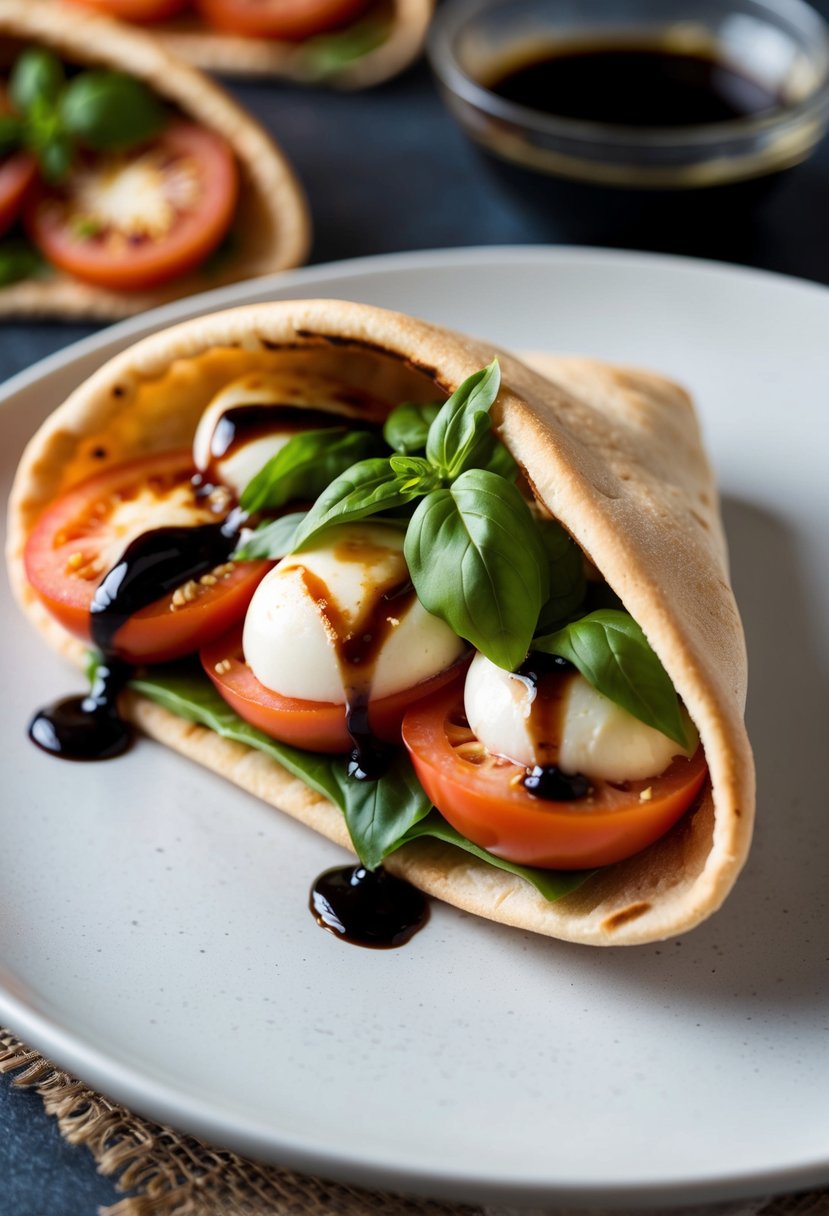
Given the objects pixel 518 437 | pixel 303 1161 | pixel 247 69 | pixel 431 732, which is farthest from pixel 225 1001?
pixel 247 69

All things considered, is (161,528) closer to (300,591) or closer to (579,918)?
(300,591)

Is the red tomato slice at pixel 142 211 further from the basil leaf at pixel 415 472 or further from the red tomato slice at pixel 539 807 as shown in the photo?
the red tomato slice at pixel 539 807

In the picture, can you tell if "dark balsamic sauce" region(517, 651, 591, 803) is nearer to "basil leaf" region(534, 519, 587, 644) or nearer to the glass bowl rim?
"basil leaf" region(534, 519, 587, 644)

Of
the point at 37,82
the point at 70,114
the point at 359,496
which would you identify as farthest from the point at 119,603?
the point at 37,82

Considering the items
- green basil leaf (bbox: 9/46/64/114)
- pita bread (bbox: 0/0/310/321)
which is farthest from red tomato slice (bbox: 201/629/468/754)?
green basil leaf (bbox: 9/46/64/114)

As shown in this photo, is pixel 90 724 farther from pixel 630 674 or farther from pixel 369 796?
pixel 630 674

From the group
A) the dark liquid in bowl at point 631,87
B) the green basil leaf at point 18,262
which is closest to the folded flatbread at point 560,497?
the green basil leaf at point 18,262

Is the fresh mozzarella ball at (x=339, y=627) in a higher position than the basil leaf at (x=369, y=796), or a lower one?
higher
